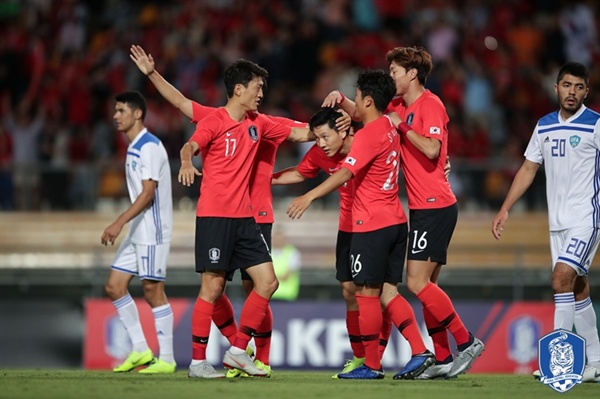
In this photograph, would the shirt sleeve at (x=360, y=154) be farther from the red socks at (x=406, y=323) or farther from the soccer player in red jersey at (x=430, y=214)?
the red socks at (x=406, y=323)

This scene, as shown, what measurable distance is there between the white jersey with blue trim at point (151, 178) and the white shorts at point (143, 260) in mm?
65

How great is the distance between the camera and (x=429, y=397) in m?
8.12

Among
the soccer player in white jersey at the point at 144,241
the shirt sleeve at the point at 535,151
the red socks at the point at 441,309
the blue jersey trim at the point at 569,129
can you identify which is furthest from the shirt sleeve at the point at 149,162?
the blue jersey trim at the point at 569,129

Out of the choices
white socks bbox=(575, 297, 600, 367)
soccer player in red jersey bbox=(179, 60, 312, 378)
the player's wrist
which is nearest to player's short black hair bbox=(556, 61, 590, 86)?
the player's wrist

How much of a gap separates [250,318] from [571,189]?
291cm

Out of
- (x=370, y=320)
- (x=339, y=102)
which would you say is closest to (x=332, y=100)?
(x=339, y=102)

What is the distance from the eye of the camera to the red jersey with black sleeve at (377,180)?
31.3ft

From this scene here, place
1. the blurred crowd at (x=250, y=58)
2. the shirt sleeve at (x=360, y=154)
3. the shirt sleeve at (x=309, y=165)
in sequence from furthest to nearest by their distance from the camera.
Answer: the blurred crowd at (x=250, y=58) → the shirt sleeve at (x=309, y=165) → the shirt sleeve at (x=360, y=154)

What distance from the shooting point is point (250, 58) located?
19.5 metres

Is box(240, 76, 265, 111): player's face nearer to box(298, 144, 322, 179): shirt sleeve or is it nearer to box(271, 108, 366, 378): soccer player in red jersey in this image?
box(271, 108, 366, 378): soccer player in red jersey

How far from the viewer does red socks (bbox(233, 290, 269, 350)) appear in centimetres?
959

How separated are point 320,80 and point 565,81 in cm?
982

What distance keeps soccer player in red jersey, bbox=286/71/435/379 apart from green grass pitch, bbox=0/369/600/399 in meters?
0.36

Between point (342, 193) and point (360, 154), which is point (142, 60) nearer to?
point (342, 193)
